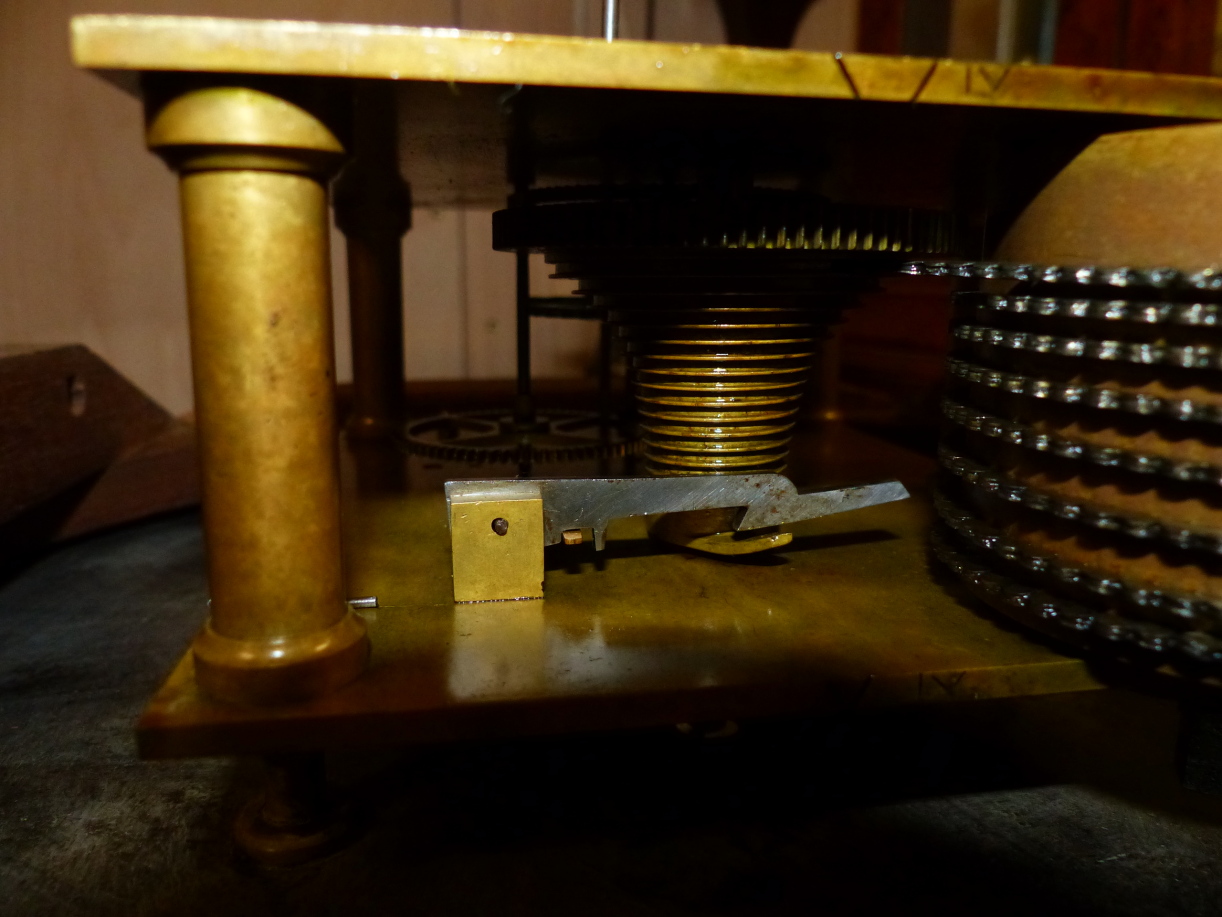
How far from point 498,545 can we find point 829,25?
2611 millimetres

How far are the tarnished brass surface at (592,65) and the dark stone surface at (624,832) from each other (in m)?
0.65

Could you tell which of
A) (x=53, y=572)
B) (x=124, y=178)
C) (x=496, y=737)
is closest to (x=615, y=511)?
(x=496, y=737)

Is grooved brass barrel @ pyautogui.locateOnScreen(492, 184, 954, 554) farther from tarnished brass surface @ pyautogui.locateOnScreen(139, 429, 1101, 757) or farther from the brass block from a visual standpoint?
the brass block

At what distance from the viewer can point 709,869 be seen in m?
0.84

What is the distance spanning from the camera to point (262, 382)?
678mm

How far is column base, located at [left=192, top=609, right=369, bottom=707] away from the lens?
2.35ft

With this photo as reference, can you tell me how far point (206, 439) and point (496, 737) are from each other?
310 mm

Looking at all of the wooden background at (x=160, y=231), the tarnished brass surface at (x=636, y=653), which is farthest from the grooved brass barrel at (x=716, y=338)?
the wooden background at (x=160, y=231)

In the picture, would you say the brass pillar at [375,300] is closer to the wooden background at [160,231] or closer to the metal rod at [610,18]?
the metal rod at [610,18]

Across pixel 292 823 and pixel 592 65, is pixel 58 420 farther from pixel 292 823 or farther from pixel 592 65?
pixel 592 65

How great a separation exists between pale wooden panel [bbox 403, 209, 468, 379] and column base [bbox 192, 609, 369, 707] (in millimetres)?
2018

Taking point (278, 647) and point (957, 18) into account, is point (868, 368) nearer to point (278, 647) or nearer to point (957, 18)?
point (957, 18)

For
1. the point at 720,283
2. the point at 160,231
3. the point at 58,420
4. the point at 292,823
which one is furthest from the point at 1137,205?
the point at 160,231

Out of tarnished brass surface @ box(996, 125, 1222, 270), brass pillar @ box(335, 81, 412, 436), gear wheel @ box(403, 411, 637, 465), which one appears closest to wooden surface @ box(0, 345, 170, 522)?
brass pillar @ box(335, 81, 412, 436)
